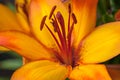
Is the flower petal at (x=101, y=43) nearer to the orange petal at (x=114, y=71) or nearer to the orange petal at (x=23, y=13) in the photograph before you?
the orange petal at (x=114, y=71)

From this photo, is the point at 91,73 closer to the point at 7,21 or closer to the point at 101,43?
the point at 101,43

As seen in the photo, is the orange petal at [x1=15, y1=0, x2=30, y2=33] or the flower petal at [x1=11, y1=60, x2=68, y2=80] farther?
the orange petal at [x1=15, y1=0, x2=30, y2=33]

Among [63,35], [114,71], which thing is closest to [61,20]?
[63,35]

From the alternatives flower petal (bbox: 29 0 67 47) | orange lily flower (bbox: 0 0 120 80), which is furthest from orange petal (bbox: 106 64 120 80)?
flower petal (bbox: 29 0 67 47)

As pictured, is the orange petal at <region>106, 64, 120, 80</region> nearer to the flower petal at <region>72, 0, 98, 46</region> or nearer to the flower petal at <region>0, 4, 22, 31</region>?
the flower petal at <region>72, 0, 98, 46</region>

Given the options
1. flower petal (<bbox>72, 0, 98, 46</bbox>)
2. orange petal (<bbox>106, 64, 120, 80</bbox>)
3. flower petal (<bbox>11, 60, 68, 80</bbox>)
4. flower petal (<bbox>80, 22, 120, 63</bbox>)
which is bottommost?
orange petal (<bbox>106, 64, 120, 80</bbox>)
